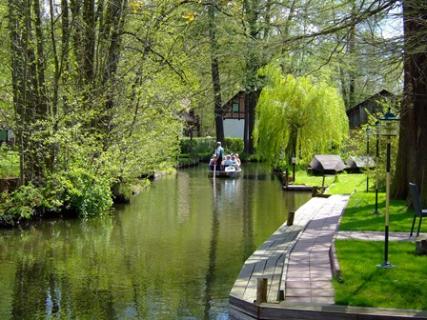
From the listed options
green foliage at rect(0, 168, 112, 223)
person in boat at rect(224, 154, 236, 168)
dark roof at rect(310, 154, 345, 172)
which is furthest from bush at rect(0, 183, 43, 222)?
person in boat at rect(224, 154, 236, 168)

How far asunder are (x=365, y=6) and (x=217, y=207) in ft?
33.7

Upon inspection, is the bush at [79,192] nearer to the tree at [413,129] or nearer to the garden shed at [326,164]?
the tree at [413,129]

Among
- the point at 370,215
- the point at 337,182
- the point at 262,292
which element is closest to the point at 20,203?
the point at 370,215

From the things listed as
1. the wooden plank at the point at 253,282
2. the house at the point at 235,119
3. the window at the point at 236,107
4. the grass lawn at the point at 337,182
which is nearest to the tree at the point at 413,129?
the wooden plank at the point at 253,282

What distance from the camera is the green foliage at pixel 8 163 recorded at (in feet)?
54.0

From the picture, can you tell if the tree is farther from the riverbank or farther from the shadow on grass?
the riverbank

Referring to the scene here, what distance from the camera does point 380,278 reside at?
8.65m

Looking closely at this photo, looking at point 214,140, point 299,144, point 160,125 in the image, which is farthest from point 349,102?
point 160,125

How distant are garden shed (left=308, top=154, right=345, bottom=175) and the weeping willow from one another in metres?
1.30

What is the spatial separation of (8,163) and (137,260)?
6.67 m

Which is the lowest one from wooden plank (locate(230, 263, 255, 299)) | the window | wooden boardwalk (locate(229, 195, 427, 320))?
wooden plank (locate(230, 263, 255, 299))

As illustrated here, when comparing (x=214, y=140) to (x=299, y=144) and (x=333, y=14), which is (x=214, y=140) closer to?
(x=299, y=144)

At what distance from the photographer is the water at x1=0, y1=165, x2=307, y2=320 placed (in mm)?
9219

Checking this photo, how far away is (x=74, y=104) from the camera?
1702cm
